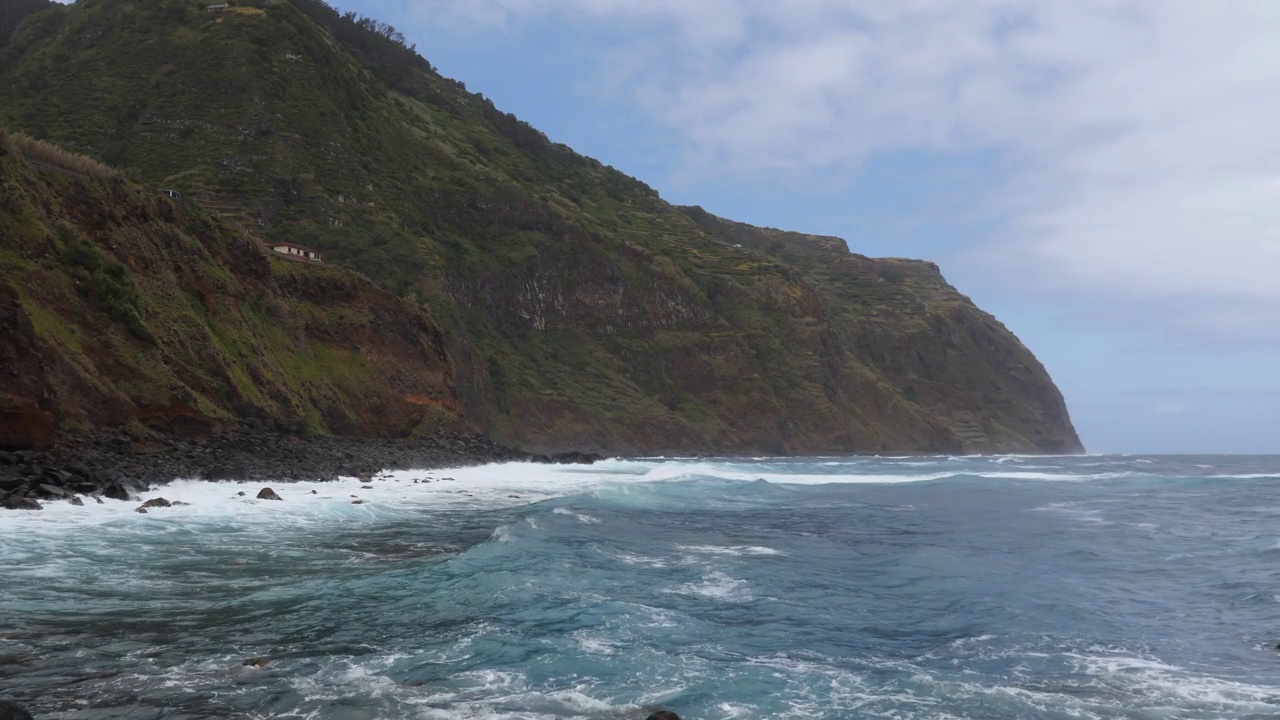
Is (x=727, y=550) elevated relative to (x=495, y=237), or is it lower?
lower

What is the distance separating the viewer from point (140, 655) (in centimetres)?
882

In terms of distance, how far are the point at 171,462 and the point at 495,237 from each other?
59754mm

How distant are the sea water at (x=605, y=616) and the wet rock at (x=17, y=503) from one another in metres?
0.47

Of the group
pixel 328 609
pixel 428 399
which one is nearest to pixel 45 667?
pixel 328 609

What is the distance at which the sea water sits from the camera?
8383mm

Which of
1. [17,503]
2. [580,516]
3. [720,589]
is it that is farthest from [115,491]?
[720,589]

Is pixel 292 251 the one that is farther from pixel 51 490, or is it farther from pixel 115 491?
pixel 51 490

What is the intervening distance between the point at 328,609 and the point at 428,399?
127ft

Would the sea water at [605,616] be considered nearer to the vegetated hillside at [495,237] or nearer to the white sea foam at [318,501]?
the white sea foam at [318,501]

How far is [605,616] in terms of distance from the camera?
39.1 feet

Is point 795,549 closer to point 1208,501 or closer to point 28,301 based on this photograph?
point 28,301

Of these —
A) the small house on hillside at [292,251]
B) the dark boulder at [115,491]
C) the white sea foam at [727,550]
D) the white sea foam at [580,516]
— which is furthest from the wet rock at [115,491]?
the small house on hillside at [292,251]

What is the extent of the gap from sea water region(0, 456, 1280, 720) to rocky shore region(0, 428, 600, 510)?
92 centimetres

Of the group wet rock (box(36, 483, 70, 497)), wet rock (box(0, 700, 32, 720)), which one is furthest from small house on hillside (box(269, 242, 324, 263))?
wet rock (box(0, 700, 32, 720))
